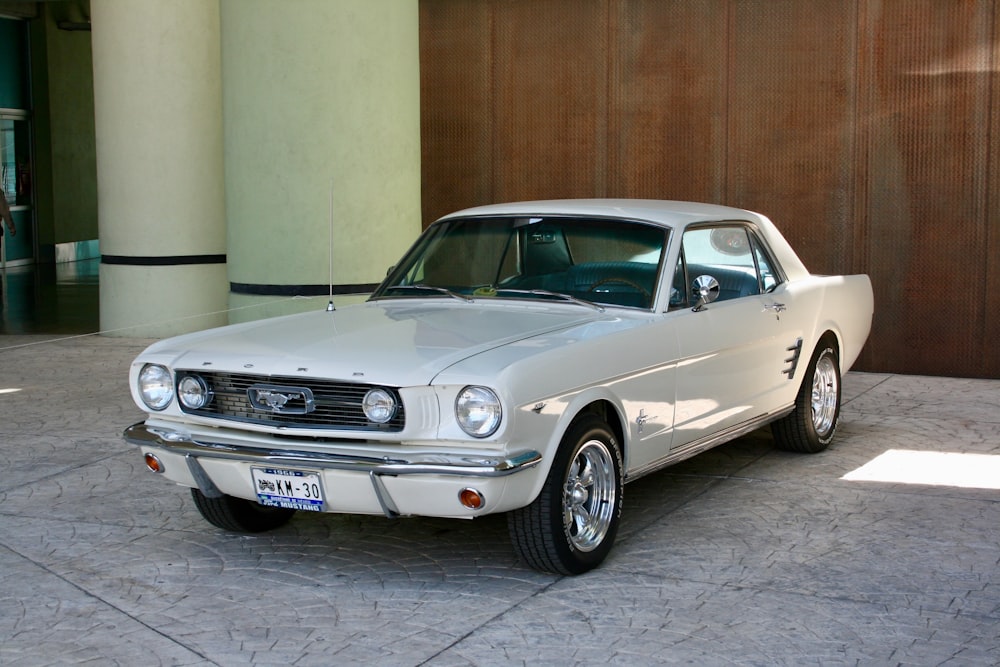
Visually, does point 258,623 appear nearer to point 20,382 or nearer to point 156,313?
point 20,382

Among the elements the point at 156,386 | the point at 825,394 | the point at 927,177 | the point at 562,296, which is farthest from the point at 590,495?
the point at 927,177

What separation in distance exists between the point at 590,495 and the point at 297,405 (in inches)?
48.7

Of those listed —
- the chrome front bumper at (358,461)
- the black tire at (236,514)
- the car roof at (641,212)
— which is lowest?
the black tire at (236,514)

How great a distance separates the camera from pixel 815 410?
293 inches

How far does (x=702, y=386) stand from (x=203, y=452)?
2.29m

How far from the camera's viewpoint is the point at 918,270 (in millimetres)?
10586

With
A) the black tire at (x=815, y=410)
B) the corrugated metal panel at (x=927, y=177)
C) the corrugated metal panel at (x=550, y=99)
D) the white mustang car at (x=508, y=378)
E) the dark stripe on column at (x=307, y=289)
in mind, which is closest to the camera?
the white mustang car at (x=508, y=378)

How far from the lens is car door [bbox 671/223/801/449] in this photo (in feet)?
19.5

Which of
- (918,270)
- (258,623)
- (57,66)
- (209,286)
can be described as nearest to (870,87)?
(918,270)

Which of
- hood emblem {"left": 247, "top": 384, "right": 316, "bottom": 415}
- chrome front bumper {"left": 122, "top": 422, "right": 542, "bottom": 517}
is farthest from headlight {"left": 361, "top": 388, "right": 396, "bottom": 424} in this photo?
hood emblem {"left": 247, "top": 384, "right": 316, "bottom": 415}

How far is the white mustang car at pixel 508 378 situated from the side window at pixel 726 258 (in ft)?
0.04

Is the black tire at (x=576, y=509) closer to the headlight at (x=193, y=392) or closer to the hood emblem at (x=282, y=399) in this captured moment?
the hood emblem at (x=282, y=399)

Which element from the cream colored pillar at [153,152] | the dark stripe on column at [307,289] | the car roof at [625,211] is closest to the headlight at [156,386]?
the car roof at [625,211]

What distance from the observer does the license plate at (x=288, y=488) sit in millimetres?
4906
